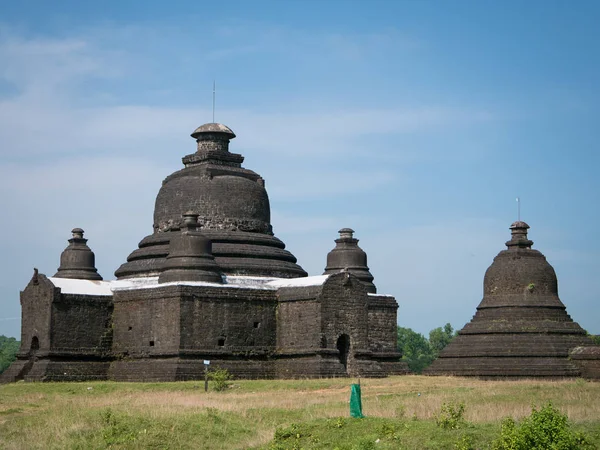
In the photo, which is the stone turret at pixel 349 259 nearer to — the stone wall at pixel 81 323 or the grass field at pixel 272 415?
the stone wall at pixel 81 323

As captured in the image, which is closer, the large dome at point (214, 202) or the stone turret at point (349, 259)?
the large dome at point (214, 202)

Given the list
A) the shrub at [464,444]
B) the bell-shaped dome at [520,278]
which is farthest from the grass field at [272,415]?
the bell-shaped dome at [520,278]

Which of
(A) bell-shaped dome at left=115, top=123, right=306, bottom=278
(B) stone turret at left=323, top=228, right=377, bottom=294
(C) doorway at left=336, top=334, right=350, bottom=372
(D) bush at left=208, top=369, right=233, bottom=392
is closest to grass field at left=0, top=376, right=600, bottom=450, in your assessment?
(D) bush at left=208, top=369, right=233, bottom=392

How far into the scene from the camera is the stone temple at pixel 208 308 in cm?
4453

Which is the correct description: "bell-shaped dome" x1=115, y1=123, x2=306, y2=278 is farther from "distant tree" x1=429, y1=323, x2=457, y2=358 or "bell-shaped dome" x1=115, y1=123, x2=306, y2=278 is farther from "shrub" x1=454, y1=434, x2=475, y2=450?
"distant tree" x1=429, y1=323, x2=457, y2=358

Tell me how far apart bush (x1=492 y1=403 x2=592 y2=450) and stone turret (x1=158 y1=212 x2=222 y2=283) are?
2558 cm

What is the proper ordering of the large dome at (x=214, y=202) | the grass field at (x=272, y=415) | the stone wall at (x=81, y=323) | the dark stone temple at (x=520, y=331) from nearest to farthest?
the grass field at (x=272, y=415), the dark stone temple at (x=520, y=331), the stone wall at (x=81, y=323), the large dome at (x=214, y=202)

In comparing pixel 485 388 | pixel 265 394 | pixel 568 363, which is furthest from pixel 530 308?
pixel 265 394

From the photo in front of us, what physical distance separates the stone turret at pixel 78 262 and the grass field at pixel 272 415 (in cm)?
1433

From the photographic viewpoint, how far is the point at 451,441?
23.4m

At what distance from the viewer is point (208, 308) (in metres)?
44.6

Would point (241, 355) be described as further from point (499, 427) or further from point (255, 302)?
point (499, 427)

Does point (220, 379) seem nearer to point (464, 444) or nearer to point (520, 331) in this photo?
point (520, 331)

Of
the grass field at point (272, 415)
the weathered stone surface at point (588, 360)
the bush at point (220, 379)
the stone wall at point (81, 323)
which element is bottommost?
the grass field at point (272, 415)
